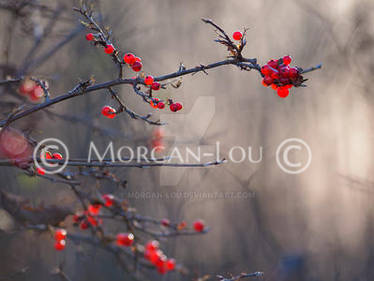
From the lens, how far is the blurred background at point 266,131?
16.3 ft

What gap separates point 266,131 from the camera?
5.80 meters

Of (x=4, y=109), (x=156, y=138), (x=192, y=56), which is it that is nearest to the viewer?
(x=4, y=109)

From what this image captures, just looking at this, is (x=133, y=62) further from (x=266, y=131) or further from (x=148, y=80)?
(x=266, y=131)

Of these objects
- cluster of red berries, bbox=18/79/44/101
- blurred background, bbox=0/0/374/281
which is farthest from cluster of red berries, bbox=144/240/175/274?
blurred background, bbox=0/0/374/281

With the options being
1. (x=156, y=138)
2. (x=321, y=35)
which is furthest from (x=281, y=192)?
(x=156, y=138)

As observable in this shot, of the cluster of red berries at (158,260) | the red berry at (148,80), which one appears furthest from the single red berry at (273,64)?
the cluster of red berries at (158,260)

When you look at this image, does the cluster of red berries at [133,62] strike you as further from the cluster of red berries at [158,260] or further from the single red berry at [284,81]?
the cluster of red berries at [158,260]

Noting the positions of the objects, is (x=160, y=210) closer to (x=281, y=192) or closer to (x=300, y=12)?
(x=281, y=192)

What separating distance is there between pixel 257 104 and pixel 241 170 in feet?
4.36

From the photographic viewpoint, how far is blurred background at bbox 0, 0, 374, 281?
4.98m

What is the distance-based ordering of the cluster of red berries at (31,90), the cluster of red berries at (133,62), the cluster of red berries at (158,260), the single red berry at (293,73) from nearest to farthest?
1. the single red berry at (293,73)
2. the cluster of red berries at (133,62)
3. the cluster of red berries at (158,260)
4. the cluster of red berries at (31,90)

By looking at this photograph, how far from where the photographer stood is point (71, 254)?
5254 mm

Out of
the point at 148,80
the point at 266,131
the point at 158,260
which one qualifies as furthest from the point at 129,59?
the point at 266,131

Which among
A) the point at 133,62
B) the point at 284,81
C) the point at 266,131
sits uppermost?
the point at 266,131
